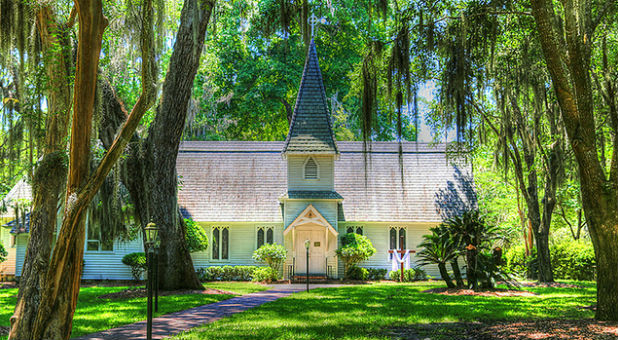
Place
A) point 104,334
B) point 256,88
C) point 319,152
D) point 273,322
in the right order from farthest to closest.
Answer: point 256,88 → point 319,152 → point 273,322 → point 104,334

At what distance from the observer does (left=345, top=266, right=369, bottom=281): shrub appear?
27516 mm

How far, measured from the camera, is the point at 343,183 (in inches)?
1209

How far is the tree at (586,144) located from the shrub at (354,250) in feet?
55.3

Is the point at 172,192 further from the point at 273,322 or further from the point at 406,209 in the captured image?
the point at 406,209

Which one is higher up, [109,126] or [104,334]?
[109,126]

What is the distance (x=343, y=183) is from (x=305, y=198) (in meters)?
3.87

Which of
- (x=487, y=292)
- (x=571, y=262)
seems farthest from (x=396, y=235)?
(x=487, y=292)

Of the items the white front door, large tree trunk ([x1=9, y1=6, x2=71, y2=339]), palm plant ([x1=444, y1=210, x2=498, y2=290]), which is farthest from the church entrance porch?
large tree trunk ([x1=9, y1=6, x2=71, y2=339])

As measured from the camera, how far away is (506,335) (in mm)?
9000

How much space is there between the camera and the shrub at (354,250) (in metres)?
26.9

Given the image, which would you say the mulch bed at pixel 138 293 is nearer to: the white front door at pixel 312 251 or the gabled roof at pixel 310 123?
the white front door at pixel 312 251

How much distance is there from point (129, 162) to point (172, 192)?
163 cm

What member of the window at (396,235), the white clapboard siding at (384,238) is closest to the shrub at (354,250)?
the white clapboard siding at (384,238)

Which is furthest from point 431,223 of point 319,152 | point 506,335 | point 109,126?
point 506,335
